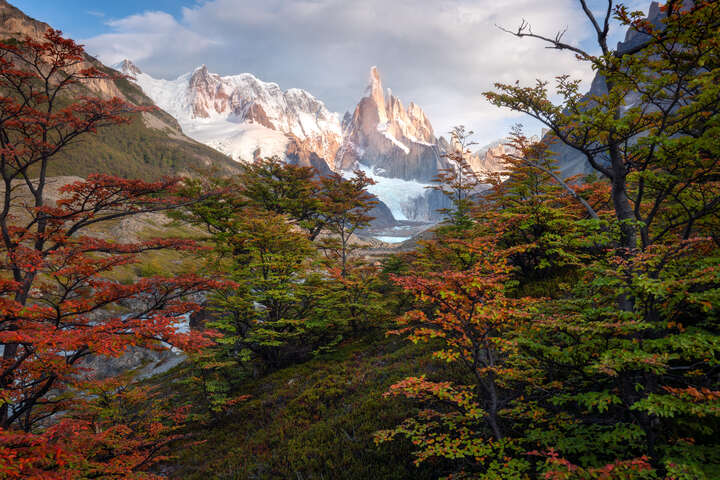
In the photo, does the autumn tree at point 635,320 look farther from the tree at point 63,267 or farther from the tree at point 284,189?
the tree at point 284,189

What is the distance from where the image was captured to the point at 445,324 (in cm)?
489

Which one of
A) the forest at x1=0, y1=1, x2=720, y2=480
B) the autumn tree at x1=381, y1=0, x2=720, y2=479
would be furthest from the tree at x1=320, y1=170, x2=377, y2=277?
the autumn tree at x1=381, y1=0, x2=720, y2=479

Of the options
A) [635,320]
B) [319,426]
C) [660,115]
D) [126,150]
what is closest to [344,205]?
[319,426]

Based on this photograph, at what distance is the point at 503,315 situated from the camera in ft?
14.4

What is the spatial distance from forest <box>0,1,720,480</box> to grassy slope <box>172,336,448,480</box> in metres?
0.07

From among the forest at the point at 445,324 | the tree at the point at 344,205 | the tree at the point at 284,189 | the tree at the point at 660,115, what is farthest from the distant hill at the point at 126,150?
the tree at the point at 660,115

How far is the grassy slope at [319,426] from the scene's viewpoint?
6.14 m

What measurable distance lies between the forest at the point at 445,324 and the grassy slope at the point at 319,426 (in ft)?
0.23

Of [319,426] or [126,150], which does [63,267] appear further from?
[126,150]

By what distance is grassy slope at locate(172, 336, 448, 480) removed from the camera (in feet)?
→ 20.1

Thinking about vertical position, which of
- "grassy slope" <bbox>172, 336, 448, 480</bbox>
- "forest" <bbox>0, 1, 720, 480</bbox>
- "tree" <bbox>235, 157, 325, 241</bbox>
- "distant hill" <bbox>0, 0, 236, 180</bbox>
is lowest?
"grassy slope" <bbox>172, 336, 448, 480</bbox>

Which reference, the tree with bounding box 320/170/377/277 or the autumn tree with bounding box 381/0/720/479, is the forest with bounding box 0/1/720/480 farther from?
the tree with bounding box 320/170/377/277

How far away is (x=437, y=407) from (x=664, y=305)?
4604 millimetres

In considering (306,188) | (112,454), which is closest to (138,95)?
(306,188)
